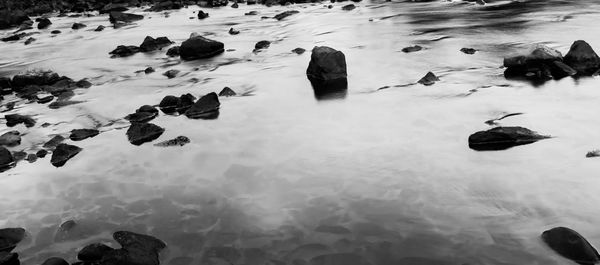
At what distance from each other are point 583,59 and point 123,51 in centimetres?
1699

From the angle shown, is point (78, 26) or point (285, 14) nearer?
point (285, 14)

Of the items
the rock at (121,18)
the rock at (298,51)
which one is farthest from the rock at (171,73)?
the rock at (121,18)

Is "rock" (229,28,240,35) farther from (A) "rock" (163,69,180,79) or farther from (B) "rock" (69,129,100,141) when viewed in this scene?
(B) "rock" (69,129,100,141)

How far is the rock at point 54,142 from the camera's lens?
11750 millimetres

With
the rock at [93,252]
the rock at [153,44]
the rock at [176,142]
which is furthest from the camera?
the rock at [153,44]

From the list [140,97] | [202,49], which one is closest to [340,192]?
[140,97]

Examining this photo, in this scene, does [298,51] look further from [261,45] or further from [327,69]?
[327,69]

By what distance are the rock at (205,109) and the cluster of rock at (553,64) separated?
7939 mm

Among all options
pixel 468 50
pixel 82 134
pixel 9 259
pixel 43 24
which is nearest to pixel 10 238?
pixel 9 259

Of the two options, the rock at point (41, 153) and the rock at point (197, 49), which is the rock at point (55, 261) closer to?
the rock at point (41, 153)

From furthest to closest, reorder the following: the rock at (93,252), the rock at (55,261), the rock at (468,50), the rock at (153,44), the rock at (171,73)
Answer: the rock at (153,44), the rock at (468,50), the rock at (171,73), the rock at (93,252), the rock at (55,261)

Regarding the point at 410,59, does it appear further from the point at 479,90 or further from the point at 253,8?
the point at 253,8

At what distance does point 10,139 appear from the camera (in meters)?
12.1

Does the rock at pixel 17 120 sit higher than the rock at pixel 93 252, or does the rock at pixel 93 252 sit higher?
the rock at pixel 93 252
